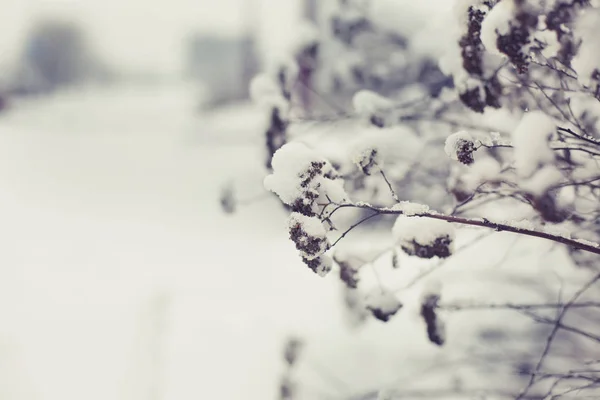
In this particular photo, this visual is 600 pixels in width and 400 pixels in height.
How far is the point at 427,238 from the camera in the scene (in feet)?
4.70

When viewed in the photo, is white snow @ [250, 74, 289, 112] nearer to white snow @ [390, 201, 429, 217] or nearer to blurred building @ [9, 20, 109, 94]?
white snow @ [390, 201, 429, 217]

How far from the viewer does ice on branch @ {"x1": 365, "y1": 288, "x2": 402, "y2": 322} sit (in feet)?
5.75

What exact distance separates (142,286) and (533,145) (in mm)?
3542

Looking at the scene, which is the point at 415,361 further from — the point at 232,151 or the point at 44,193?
the point at 232,151

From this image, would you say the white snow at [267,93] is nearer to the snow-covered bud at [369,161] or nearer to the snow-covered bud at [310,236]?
the snow-covered bud at [369,161]

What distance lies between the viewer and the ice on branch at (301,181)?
4.31 ft

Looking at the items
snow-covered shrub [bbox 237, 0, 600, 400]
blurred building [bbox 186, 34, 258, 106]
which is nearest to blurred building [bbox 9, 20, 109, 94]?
blurred building [bbox 186, 34, 258, 106]

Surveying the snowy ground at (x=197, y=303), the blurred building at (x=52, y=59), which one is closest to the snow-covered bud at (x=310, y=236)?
the snowy ground at (x=197, y=303)

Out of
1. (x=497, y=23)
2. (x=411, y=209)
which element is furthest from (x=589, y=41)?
(x=411, y=209)

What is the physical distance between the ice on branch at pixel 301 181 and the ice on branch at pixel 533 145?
44cm

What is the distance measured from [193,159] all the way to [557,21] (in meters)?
8.80

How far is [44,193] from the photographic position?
716 cm

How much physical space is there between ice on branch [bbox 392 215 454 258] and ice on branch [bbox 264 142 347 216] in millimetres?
234

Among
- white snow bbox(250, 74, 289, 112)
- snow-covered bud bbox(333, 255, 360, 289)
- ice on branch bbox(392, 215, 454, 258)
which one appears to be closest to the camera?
ice on branch bbox(392, 215, 454, 258)
